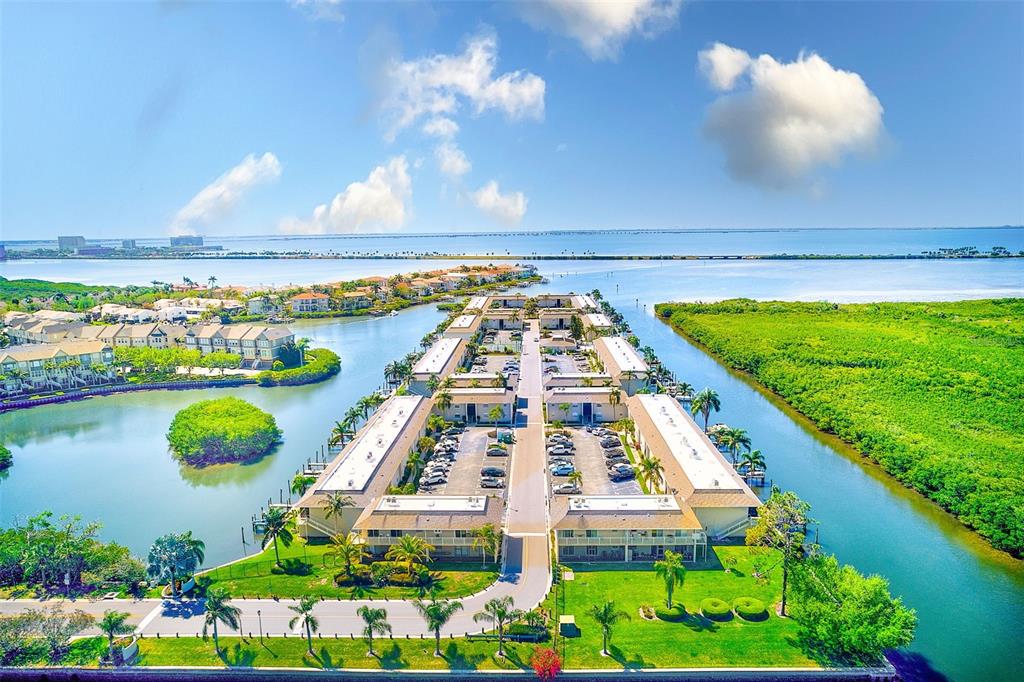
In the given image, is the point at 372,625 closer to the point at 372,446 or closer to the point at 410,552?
the point at 410,552

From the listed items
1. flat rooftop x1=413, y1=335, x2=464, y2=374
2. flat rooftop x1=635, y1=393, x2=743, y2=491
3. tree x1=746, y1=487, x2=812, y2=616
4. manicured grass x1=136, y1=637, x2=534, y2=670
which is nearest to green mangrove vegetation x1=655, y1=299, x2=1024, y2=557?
flat rooftop x1=635, y1=393, x2=743, y2=491

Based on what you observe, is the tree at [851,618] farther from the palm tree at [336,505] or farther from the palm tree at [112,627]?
the palm tree at [112,627]

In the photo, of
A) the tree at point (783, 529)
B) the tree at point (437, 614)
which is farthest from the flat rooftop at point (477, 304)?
the tree at point (437, 614)

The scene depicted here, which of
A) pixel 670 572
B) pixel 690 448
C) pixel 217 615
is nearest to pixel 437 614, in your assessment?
pixel 217 615

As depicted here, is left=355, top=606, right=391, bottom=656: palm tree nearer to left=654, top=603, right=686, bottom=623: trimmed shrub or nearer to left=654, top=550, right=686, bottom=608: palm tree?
left=654, top=603, right=686, bottom=623: trimmed shrub

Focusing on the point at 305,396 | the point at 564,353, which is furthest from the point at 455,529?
the point at 564,353

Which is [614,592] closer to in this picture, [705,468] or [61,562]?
[705,468]
